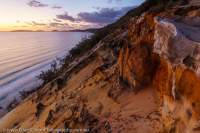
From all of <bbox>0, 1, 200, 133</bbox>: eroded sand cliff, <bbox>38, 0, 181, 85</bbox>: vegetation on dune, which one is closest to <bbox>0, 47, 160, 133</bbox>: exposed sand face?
<bbox>0, 1, 200, 133</bbox>: eroded sand cliff

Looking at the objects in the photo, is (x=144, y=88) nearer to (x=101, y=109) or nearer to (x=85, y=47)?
(x=101, y=109)

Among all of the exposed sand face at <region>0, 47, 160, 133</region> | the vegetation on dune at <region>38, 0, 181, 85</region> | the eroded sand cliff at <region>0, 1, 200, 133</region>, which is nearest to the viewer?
the eroded sand cliff at <region>0, 1, 200, 133</region>

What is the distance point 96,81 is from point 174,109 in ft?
17.3

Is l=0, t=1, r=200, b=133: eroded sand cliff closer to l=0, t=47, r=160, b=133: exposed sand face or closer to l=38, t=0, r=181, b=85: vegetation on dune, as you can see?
l=0, t=47, r=160, b=133: exposed sand face

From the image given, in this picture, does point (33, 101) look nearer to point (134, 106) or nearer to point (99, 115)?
point (99, 115)

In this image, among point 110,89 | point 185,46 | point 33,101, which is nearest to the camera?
point 185,46

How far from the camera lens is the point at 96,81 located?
9.45 meters

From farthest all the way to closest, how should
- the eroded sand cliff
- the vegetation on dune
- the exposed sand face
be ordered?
the vegetation on dune → the exposed sand face → the eroded sand cliff

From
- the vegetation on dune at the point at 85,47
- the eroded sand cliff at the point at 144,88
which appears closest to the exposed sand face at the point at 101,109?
the eroded sand cliff at the point at 144,88

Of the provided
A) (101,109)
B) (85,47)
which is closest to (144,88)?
(101,109)

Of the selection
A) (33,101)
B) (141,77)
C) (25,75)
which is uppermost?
(141,77)

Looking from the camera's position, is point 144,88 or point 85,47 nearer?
point 144,88

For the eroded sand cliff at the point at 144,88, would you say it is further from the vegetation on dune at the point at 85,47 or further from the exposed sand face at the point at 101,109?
the vegetation on dune at the point at 85,47

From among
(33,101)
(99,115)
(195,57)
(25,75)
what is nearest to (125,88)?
(99,115)
